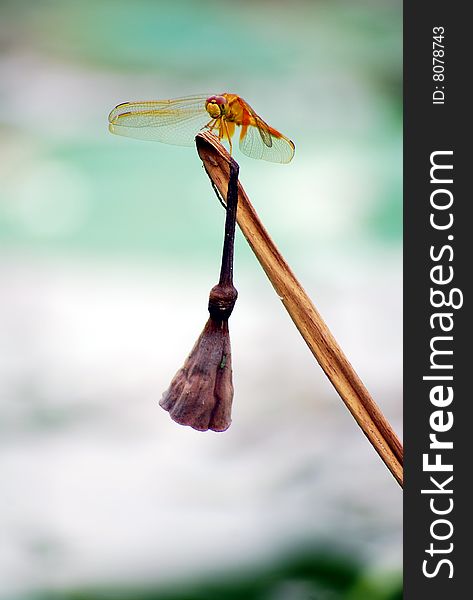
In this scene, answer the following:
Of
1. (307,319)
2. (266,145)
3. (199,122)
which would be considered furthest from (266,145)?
(307,319)

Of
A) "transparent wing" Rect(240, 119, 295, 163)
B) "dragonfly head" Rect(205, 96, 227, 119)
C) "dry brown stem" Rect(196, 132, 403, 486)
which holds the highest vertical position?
"transparent wing" Rect(240, 119, 295, 163)

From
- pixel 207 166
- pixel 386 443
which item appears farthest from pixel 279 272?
pixel 386 443

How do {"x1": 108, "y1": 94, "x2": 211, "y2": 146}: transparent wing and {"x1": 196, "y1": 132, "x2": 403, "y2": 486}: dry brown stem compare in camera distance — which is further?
{"x1": 108, "y1": 94, "x2": 211, "y2": 146}: transparent wing

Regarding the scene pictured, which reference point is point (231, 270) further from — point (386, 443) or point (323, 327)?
point (386, 443)

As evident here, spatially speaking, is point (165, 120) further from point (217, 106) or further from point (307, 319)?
point (307, 319)

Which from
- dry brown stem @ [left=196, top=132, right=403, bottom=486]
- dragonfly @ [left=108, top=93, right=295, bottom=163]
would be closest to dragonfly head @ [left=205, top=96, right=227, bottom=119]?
dragonfly @ [left=108, top=93, right=295, bottom=163]

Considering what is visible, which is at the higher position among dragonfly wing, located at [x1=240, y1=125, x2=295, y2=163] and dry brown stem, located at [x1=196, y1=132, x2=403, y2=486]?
dragonfly wing, located at [x1=240, y1=125, x2=295, y2=163]

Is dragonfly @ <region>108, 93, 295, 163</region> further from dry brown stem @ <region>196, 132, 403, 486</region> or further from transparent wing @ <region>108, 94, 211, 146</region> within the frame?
dry brown stem @ <region>196, 132, 403, 486</region>

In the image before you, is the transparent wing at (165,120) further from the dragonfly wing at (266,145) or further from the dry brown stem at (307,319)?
the dry brown stem at (307,319)
